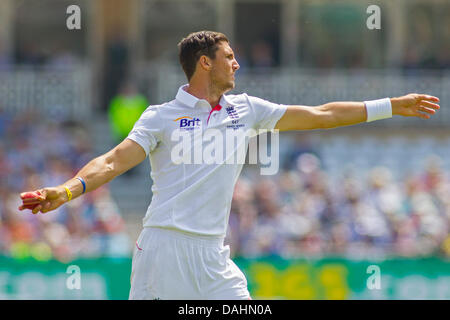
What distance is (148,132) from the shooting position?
17.6 ft

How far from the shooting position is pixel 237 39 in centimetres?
2012

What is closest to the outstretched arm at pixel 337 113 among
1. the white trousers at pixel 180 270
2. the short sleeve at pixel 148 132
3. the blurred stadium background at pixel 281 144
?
the short sleeve at pixel 148 132

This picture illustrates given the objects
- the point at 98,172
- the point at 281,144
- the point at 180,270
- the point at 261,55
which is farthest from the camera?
the point at 261,55

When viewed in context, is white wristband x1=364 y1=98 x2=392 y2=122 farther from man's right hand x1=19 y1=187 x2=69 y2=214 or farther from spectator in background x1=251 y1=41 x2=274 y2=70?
spectator in background x1=251 y1=41 x2=274 y2=70

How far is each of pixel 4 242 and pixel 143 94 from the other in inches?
260

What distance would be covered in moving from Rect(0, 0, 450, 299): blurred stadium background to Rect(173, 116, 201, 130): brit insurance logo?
5.02 meters

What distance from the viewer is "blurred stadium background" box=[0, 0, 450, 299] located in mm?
10477

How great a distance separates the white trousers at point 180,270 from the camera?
5.36 metres

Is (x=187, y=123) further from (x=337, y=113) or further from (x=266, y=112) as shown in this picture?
(x=337, y=113)

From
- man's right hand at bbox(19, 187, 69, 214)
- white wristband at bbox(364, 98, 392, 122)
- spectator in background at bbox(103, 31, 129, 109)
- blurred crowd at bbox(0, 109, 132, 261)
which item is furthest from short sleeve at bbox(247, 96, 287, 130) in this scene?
spectator in background at bbox(103, 31, 129, 109)

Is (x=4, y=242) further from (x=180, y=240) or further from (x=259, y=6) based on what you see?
(x=259, y=6)

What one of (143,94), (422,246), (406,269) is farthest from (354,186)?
(143,94)

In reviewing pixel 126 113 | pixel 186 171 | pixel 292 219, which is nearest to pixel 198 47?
pixel 186 171

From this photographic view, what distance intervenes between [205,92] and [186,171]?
1.77 feet
